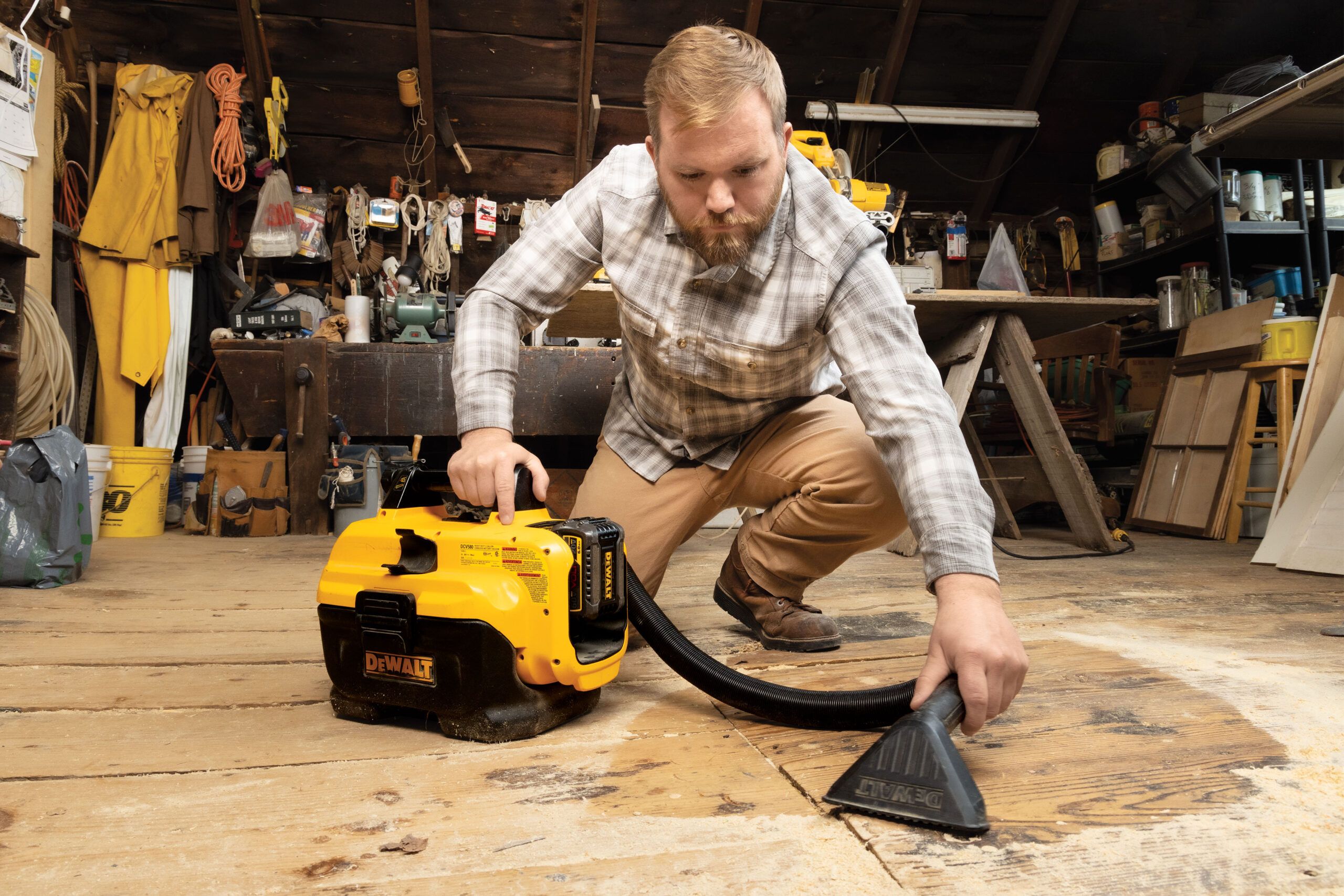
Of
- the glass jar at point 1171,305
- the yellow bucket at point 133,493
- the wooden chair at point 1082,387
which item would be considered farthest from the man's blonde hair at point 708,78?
the glass jar at point 1171,305

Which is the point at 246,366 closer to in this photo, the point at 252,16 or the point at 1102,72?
the point at 252,16

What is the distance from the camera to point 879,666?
53.2 inches

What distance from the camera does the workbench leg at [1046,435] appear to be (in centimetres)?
276

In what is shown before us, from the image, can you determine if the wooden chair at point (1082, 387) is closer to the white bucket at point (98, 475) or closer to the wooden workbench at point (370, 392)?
the wooden workbench at point (370, 392)

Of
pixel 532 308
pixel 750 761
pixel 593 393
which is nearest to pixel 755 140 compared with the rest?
pixel 532 308

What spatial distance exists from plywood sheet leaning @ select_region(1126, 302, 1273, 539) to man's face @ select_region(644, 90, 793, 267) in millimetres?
2847

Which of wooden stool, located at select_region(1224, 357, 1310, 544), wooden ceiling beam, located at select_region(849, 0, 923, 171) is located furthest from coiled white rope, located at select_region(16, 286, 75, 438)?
wooden stool, located at select_region(1224, 357, 1310, 544)

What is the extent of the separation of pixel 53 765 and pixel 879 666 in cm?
111

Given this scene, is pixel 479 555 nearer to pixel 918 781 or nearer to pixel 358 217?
pixel 918 781

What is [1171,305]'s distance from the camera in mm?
4285

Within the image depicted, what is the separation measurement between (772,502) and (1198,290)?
3671mm

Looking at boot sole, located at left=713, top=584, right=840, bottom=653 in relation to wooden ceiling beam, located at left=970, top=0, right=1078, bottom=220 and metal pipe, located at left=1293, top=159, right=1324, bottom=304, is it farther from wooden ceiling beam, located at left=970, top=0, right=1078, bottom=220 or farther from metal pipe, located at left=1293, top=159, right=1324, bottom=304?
wooden ceiling beam, located at left=970, top=0, right=1078, bottom=220

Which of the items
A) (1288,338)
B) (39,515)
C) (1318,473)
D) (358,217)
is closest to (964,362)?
(1318,473)

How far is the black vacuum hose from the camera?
0.96 meters
